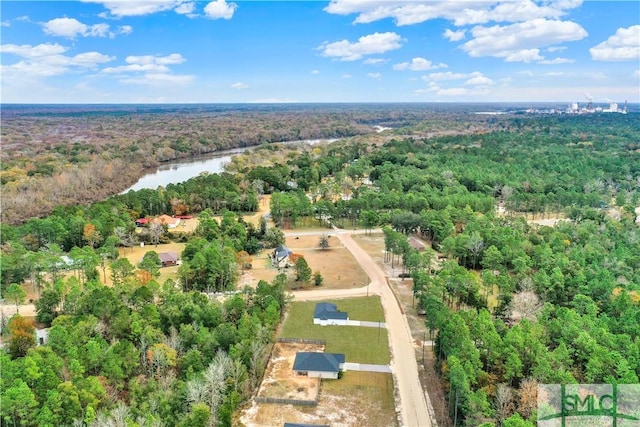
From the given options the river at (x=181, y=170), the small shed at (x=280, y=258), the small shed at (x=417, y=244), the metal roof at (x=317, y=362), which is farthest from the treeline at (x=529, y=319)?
the river at (x=181, y=170)

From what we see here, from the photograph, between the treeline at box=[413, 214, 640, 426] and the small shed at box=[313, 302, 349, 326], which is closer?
the treeline at box=[413, 214, 640, 426]

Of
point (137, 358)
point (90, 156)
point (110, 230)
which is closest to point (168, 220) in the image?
point (110, 230)

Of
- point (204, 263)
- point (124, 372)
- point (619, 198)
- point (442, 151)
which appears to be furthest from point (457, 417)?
point (442, 151)

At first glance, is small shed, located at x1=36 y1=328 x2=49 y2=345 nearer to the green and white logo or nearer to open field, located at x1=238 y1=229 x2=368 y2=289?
open field, located at x1=238 y1=229 x2=368 y2=289

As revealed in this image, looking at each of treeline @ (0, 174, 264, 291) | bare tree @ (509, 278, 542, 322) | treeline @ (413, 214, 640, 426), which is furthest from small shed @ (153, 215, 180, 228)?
bare tree @ (509, 278, 542, 322)

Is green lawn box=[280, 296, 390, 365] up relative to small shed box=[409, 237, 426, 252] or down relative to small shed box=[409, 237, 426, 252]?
down

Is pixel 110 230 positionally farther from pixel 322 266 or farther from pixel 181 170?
pixel 181 170

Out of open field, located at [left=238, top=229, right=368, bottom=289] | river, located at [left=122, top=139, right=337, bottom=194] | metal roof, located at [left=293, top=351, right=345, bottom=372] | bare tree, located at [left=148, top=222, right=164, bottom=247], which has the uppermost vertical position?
river, located at [left=122, top=139, right=337, bottom=194]

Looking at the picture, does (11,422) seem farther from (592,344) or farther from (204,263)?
(592,344)
